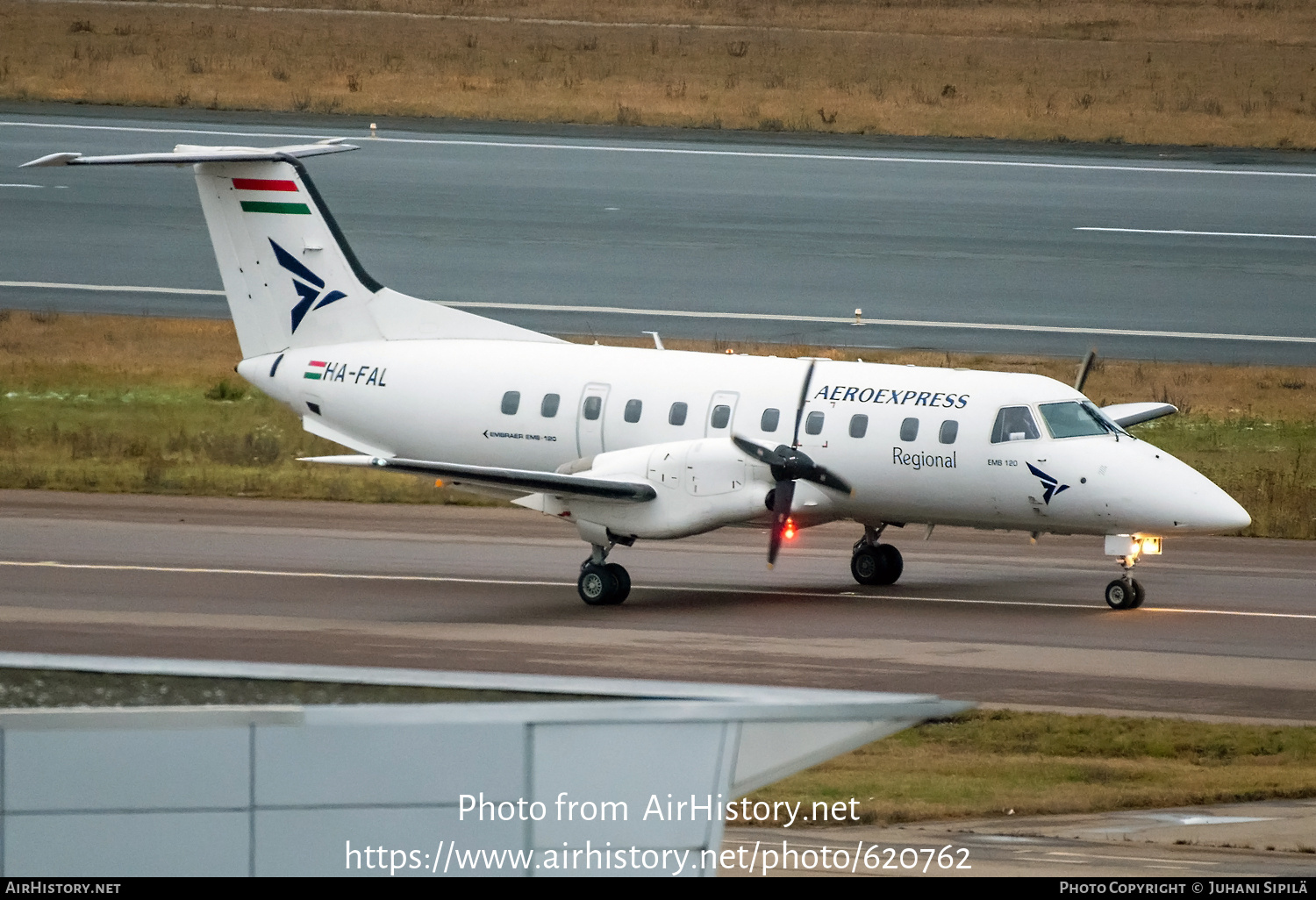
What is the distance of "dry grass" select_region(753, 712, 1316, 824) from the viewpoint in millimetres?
16906

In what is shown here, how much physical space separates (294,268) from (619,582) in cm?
699

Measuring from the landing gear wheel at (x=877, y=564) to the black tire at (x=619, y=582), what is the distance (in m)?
3.36

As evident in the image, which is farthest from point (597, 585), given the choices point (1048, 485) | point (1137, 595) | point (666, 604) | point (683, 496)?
point (1137, 595)

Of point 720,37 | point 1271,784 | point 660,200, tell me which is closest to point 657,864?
point 1271,784

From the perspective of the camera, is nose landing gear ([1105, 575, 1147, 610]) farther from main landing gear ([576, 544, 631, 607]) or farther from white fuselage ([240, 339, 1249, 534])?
main landing gear ([576, 544, 631, 607])

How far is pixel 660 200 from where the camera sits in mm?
50531

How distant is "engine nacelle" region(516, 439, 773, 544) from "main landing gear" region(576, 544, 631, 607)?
35 centimetres

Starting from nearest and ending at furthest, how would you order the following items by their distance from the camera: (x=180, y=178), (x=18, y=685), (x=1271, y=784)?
(x=18, y=685) → (x=1271, y=784) → (x=180, y=178)

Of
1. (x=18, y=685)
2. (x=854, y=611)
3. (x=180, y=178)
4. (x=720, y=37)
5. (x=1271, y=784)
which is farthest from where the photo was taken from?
(x=720, y=37)

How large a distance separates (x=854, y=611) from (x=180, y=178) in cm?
3387

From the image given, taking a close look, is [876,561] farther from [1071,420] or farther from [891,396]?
[1071,420]

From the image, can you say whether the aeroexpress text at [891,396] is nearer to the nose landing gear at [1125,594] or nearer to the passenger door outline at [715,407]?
the passenger door outline at [715,407]

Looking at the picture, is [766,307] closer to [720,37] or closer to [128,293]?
[128,293]

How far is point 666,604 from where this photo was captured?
82.4 ft
